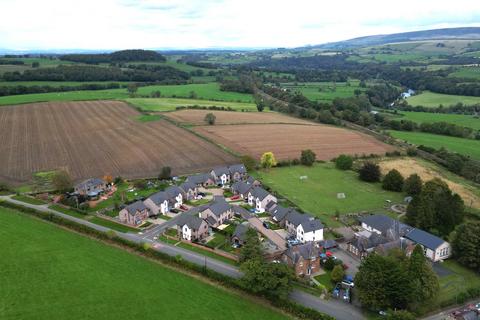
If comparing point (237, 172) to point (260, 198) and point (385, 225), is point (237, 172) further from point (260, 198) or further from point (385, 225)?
point (385, 225)

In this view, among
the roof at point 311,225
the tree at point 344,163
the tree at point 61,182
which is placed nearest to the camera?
the roof at point 311,225

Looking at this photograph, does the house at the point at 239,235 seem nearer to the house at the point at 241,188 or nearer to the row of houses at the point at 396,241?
the row of houses at the point at 396,241

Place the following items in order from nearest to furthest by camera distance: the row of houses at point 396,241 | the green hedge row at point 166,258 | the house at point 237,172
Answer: the green hedge row at point 166,258
the row of houses at point 396,241
the house at point 237,172

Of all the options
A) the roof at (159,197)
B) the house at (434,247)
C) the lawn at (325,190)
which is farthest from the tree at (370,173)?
the roof at (159,197)

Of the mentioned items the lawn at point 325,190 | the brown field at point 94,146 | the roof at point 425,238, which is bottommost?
the lawn at point 325,190

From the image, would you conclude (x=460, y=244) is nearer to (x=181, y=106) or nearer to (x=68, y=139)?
(x=68, y=139)

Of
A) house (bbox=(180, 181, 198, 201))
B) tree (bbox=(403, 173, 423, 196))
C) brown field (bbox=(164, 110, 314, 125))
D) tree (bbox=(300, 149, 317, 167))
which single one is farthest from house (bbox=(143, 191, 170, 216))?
brown field (bbox=(164, 110, 314, 125))
